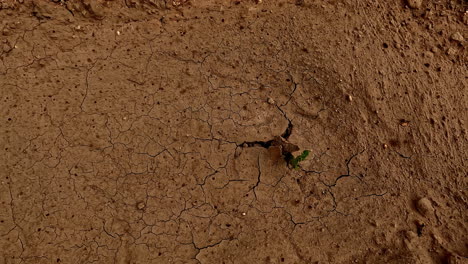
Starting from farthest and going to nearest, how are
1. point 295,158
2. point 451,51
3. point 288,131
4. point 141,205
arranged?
point 451,51, point 288,131, point 295,158, point 141,205

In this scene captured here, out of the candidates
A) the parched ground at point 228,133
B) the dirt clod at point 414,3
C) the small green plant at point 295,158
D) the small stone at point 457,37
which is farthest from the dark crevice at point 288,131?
the small stone at point 457,37

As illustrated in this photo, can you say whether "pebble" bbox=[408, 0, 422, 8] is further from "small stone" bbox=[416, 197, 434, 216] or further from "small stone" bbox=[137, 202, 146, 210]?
"small stone" bbox=[137, 202, 146, 210]

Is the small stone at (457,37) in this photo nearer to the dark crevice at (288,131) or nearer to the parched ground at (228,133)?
the parched ground at (228,133)

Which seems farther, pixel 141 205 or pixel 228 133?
pixel 228 133

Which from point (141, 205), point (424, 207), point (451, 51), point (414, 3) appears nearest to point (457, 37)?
point (451, 51)

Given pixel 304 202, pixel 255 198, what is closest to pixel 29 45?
pixel 255 198

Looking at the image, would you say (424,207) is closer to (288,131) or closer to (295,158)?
(295,158)

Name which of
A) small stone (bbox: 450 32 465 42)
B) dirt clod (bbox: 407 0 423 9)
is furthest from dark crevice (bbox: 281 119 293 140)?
small stone (bbox: 450 32 465 42)
